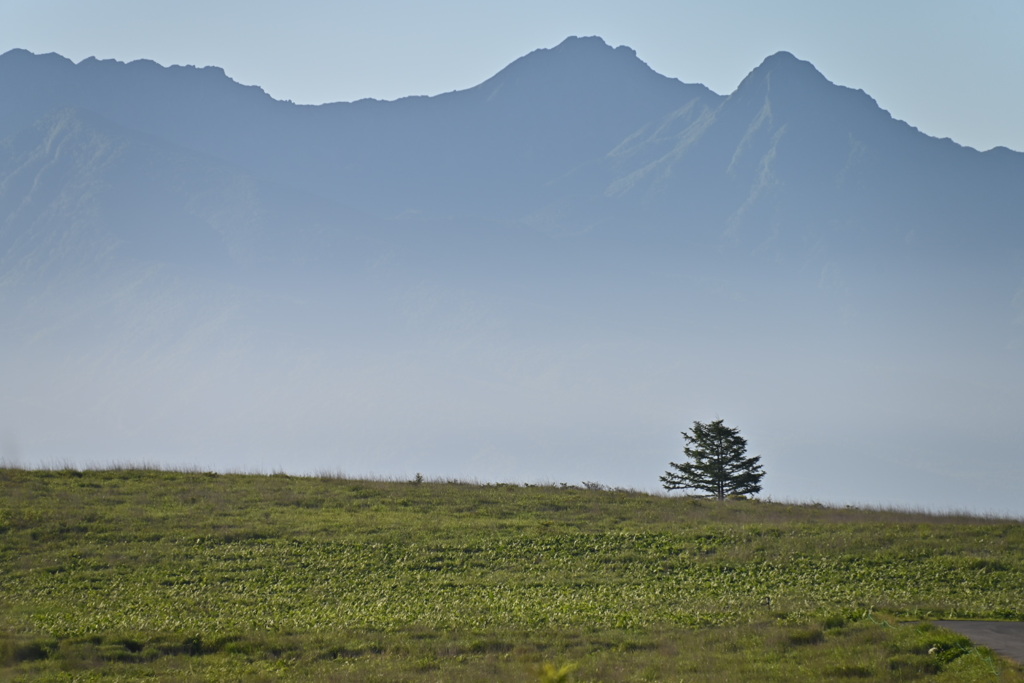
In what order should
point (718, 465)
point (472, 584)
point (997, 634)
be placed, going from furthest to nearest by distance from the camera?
point (718, 465) → point (472, 584) → point (997, 634)

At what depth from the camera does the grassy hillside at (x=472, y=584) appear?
19.5 metres

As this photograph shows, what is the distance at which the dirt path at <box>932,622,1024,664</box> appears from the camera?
18359 millimetres

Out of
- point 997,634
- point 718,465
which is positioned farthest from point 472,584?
point 718,465

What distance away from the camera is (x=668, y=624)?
22406 mm

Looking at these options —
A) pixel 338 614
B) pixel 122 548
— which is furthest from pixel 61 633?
pixel 122 548

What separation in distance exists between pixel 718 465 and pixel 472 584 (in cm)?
3491

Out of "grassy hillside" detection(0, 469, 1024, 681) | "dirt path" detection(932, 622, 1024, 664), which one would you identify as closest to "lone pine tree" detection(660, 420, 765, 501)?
"grassy hillside" detection(0, 469, 1024, 681)

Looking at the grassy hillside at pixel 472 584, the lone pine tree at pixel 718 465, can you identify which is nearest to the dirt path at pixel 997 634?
the grassy hillside at pixel 472 584

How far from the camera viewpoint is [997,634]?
19.9m

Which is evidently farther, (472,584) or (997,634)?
(472,584)

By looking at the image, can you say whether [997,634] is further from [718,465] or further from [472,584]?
[718,465]

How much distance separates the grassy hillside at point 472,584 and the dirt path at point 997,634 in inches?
25.7

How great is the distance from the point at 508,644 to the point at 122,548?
1498 cm

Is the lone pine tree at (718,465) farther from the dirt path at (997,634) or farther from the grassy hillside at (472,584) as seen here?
the dirt path at (997,634)
